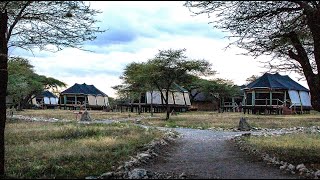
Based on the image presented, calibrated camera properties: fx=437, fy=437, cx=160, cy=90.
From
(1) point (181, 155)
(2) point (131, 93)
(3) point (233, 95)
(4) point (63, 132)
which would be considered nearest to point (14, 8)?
(1) point (181, 155)

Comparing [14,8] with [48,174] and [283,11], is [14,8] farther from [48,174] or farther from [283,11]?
[283,11]

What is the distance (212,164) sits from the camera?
11180 millimetres

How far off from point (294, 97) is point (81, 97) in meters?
40.5

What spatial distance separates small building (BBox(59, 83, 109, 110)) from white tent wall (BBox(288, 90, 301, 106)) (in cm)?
3751

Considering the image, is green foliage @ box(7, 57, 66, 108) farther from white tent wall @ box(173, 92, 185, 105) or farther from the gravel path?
the gravel path

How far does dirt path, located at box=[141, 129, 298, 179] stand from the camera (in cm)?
948

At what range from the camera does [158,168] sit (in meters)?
10.7

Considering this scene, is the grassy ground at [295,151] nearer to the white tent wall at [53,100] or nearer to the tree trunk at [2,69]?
the tree trunk at [2,69]

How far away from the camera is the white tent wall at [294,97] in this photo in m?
55.0

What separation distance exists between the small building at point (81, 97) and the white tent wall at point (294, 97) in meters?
37.5

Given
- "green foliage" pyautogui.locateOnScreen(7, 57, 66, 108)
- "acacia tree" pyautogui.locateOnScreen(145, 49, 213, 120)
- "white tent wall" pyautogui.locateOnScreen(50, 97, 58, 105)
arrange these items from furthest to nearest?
"white tent wall" pyautogui.locateOnScreen(50, 97, 58, 105), "green foliage" pyautogui.locateOnScreen(7, 57, 66, 108), "acacia tree" pyautogui.locateOnScreen(145, 49, 213, 120)

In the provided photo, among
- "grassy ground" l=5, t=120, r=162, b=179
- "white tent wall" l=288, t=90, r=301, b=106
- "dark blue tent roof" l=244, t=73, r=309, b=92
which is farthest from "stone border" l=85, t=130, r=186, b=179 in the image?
"white tent wall" l=288, t=90, r=301, b=106

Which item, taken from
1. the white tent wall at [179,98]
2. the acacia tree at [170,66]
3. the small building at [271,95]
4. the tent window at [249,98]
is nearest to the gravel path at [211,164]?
the acacia tree at [170,66]

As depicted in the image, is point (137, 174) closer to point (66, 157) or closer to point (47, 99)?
point (66, 157)
